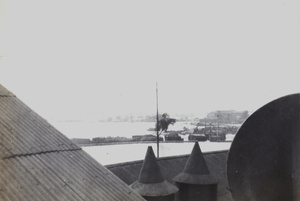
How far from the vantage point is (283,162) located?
132 inches

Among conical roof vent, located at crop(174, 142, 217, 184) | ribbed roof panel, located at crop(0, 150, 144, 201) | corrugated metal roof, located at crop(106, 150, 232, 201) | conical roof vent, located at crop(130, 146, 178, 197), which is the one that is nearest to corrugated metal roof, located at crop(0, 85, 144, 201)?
ribbed roof panel, located at crop(0, 150, 144, 201)

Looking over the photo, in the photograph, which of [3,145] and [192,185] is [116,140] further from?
[3,145]

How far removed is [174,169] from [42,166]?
670 inches

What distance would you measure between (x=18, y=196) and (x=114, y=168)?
14.2 metres

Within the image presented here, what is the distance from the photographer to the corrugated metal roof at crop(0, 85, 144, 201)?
5070 millimetres

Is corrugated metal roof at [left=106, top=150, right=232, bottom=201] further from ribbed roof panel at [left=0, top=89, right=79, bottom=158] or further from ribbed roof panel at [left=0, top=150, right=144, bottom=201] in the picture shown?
ribbed roof panel at [left=0, top=150, right=144, bottom=201]

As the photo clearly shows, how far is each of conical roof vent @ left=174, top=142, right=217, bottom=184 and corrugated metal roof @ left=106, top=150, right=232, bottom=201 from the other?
1.74 metres

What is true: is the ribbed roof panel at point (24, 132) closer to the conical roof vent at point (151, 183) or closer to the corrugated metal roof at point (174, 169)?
the conical roof vent at point (151, 183)

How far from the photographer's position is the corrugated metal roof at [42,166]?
5070 mm

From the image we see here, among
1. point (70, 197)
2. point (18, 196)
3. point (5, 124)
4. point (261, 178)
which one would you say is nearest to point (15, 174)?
point (18, 196)

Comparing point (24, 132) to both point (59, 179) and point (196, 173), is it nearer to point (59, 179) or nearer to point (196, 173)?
point (59, 179)

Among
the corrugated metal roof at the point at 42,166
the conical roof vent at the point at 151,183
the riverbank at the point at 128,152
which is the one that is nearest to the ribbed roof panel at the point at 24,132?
the corrugated metal roof at the point at 42,166

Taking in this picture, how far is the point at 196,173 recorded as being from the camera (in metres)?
18.4

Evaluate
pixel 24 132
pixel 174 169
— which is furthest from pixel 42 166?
pixel 174 169
